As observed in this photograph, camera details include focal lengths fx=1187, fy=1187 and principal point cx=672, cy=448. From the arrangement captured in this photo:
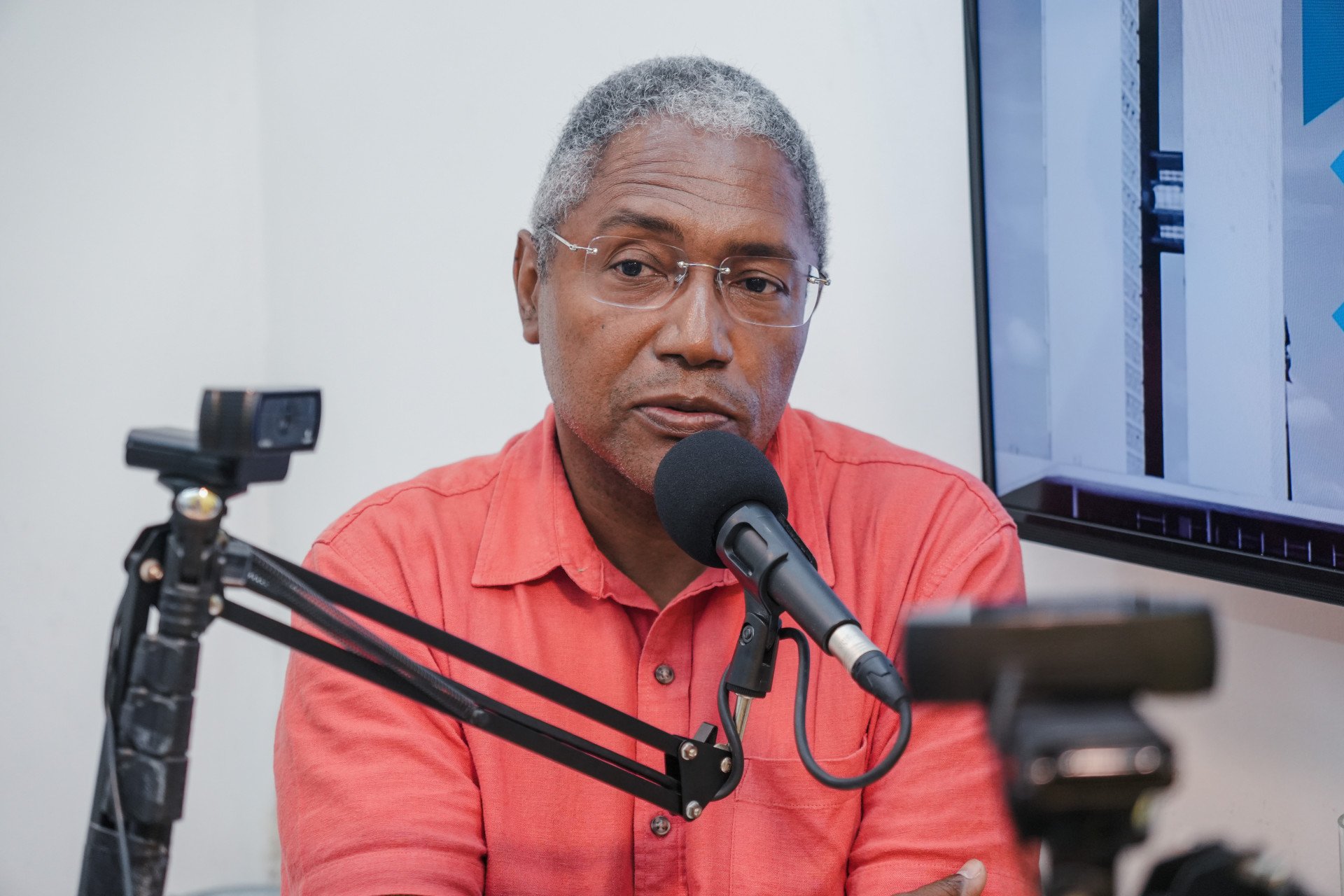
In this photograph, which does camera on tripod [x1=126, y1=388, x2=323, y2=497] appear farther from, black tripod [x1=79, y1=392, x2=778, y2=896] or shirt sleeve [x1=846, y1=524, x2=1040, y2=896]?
shirt sleeve [x1=846, y1=524, x2=1040, y2=896]

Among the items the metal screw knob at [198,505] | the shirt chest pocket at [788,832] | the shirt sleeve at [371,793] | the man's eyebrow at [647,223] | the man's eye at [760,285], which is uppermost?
the man's eyebrow at [647,223]

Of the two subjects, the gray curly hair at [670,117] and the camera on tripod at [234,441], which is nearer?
the camera on tripod at [234,441]

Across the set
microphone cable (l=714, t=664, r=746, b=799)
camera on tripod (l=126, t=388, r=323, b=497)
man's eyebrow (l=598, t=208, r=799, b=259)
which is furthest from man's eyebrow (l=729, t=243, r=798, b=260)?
camera on tripod (l=126, t=388, r=323, b=497)

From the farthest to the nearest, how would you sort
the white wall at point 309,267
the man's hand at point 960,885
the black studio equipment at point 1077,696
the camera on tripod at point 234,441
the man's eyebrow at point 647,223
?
1. the white wall at point 309,267
2. the man's eyebrow at point 647,223
3. the man's hand at point 960,885
4. the camera on tripod at point 234,441
5. the black studio equipment at point 1077,696

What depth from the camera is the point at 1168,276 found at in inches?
66.7

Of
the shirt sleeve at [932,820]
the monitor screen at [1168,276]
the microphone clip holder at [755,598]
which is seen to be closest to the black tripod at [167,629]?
the microphone clip holder at [755,598]

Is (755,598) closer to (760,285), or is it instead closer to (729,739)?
(729,739)

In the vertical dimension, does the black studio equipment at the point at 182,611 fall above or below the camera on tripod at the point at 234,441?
below

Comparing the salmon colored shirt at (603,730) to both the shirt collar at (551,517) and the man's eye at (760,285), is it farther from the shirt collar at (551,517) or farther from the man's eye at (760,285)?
the man's eye at (760,285)

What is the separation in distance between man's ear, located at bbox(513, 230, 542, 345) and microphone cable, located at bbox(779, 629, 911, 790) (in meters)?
0.98

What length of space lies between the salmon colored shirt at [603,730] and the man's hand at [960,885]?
0.05 meters

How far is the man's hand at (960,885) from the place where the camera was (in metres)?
1.34

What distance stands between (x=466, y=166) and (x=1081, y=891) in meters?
2.52

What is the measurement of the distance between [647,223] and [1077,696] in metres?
1.09
